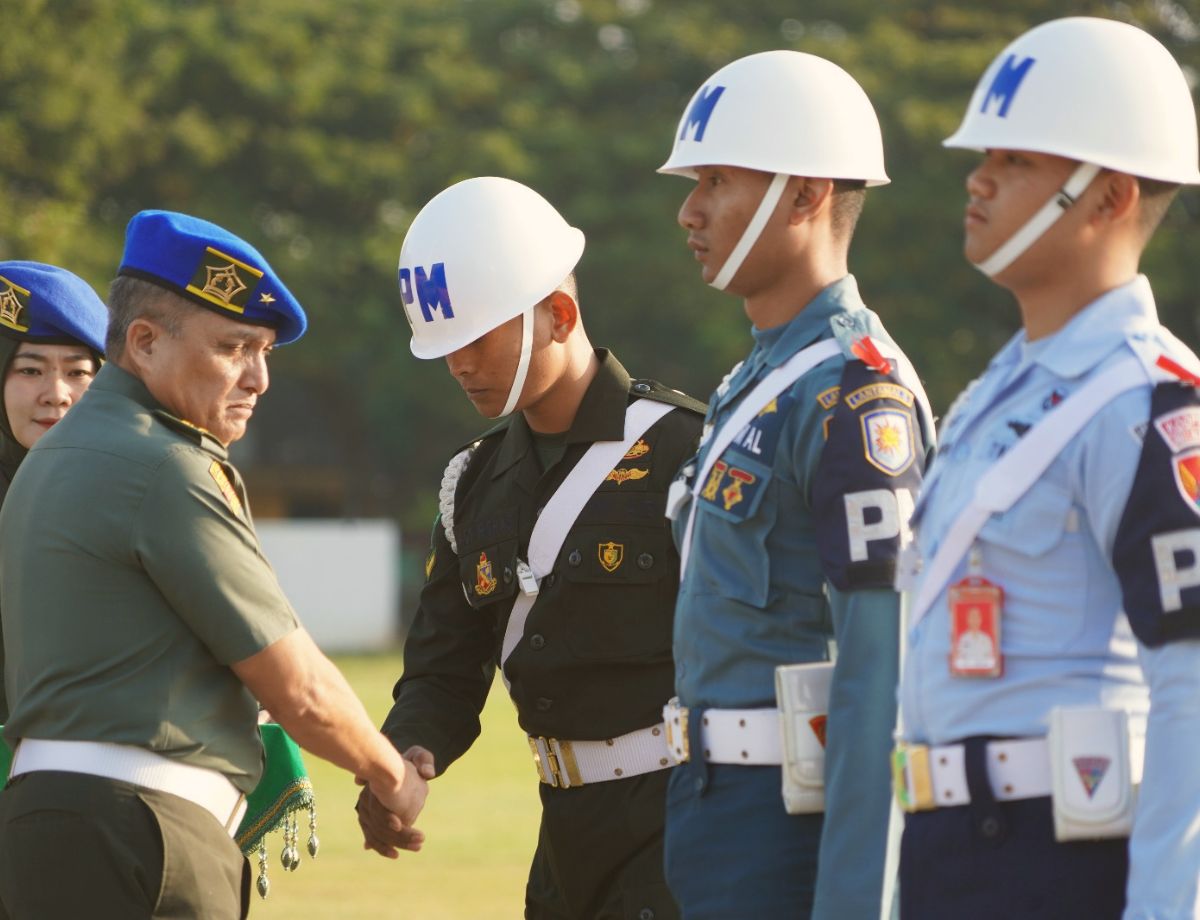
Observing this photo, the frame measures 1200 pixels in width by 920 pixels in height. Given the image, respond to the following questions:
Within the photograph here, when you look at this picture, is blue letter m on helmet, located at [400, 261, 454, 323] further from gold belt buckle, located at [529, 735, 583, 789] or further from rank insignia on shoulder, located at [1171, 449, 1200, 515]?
rank insignia on shoulder, located at [1171, 449, 1200, 515]

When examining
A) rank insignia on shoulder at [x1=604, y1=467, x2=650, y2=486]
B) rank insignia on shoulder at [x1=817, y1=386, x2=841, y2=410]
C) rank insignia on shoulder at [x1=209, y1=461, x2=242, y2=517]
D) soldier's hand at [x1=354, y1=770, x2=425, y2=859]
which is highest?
rank insignia on shoulder at [x1=817, y1=386, x2=841, y2=410]

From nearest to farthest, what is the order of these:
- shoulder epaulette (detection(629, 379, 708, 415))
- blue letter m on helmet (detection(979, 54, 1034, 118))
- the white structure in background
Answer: blue letter m on helmet (detection(979, 54, 1034, 118)), shoulder epaulette (detection(629, 379, 708, 415)), the white structure in background

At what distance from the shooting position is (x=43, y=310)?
5.64m

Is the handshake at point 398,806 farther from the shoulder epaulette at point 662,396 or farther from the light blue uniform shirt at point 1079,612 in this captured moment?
the light blue uniform shirt at point 1079,612

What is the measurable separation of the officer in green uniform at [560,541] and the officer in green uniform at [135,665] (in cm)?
84

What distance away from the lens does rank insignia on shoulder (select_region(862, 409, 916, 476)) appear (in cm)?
368

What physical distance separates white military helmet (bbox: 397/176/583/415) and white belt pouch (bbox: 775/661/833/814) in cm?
154

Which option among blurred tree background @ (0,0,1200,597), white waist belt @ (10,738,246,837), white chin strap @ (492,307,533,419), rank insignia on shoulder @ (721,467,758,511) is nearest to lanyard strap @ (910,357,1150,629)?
rank insignia on shoulder @ (721,467,758,511)

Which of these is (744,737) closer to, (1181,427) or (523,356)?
(1181,427)

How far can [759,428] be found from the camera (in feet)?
12.9

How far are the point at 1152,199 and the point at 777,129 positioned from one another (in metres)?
0.97

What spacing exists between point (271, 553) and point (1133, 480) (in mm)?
26281

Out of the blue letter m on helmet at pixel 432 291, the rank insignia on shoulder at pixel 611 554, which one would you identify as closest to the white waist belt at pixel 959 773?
the rank insignia on shoulder at pixel 611 554

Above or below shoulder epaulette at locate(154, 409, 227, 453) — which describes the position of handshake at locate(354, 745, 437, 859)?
below
